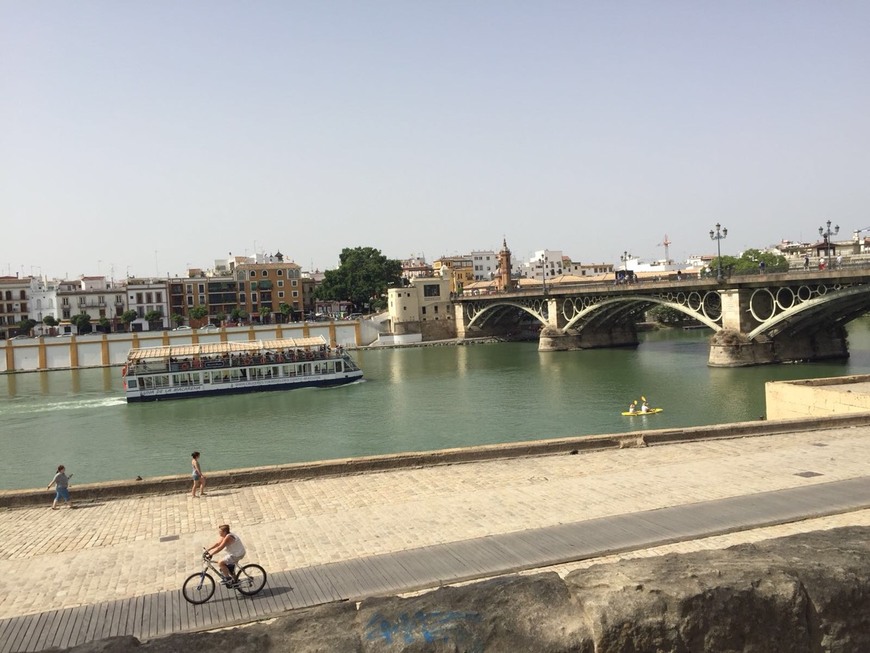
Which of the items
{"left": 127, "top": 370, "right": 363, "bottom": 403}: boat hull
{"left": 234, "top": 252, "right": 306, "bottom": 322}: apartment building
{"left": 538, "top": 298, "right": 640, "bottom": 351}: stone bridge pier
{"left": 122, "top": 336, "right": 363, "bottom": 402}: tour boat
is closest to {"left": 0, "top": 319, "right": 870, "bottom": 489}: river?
{"left": 127, "top": 370, "right": 363, "bottom": 403}: boat hull

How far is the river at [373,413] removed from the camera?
28625 millimetres

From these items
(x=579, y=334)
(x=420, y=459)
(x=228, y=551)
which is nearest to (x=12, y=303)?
(x=579, y=334)

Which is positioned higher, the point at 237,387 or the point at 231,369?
the point at 231,369

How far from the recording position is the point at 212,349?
48.9 m

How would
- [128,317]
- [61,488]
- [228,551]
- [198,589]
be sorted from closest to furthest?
1. [198,589]
2. [228,551]
3. [61,488]
4. [128,317]

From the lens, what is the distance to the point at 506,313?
84.9m

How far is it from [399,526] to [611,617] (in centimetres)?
799

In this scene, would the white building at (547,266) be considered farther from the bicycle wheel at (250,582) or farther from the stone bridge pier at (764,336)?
the bicycle wheel at (250,582)

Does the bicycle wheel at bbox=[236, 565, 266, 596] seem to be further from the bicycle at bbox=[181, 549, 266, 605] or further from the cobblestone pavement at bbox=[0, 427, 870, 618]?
the cobblestone pavement at bbox=[0, 427, 870, 618]

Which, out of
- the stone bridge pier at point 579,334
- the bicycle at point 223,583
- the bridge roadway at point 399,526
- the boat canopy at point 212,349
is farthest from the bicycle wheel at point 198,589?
the stone bridge pier at point 579,334

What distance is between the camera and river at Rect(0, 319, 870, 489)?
2862 centimetres

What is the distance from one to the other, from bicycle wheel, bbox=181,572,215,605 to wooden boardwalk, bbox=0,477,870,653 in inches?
3.6

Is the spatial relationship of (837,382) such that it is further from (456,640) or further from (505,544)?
(456,640)

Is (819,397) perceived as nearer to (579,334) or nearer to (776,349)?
(776,349)
